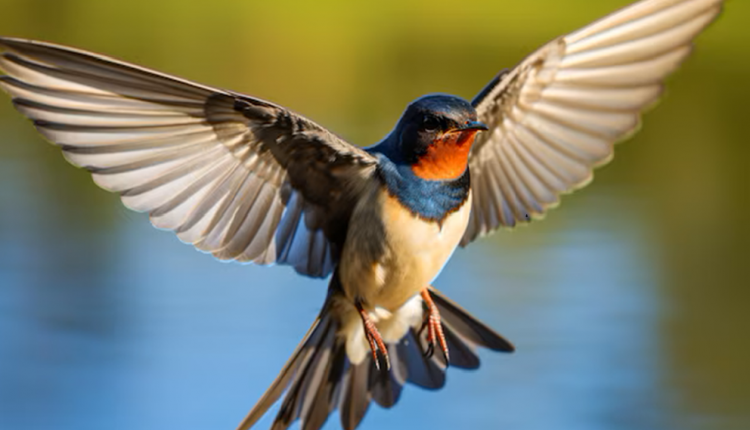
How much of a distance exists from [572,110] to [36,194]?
6.18m

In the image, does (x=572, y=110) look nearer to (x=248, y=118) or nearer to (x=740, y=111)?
(x=248, y=118)

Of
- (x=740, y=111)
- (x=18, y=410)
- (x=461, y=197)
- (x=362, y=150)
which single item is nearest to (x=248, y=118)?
(x=362, y=150)

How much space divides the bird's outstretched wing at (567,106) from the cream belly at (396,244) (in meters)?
0.41

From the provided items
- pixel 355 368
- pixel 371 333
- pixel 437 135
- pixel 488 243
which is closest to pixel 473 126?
pixel 437 135

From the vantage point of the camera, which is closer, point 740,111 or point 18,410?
point 18,410

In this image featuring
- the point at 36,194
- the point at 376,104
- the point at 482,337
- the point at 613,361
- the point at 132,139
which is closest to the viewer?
the point at 132,139

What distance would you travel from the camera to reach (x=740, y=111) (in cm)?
1149

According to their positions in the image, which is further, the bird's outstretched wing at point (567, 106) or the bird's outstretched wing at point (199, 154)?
the bird's outstretched wing at point (567, 106)

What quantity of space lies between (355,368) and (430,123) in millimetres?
926

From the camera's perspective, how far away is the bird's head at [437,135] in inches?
126

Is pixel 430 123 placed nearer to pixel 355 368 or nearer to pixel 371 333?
pixel 371 333

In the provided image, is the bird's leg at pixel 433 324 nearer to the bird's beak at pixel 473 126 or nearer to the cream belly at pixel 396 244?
the cream belly at pixel 396 244

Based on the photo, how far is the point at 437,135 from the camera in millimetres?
3238

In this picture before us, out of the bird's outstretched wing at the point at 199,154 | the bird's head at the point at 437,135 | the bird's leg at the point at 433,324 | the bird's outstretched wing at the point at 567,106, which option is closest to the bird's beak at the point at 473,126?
the bird's head at the point at 437,135
